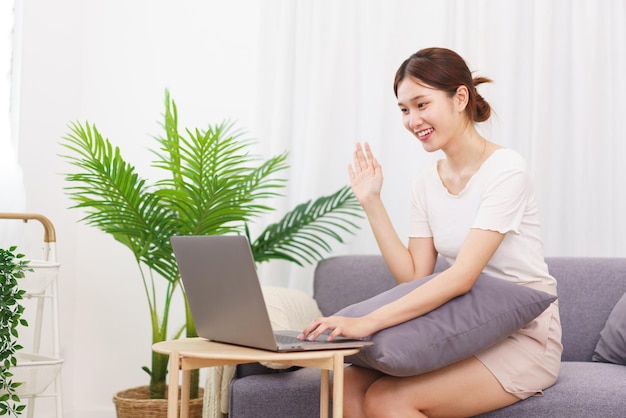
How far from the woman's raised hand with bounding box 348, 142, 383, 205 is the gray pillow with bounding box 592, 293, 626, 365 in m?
0.89

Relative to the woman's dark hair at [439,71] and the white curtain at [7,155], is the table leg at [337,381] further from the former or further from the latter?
the white curtain at [7,155]

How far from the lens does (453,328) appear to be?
1.71 m

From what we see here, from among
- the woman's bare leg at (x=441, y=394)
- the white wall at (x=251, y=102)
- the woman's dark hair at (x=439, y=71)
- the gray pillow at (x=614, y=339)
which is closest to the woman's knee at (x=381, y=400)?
the woman's bare leg at (x=441, y=394)

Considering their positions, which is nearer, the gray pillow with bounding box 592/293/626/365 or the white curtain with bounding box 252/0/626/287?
the gray pillow with bounding box 592/293/626/365

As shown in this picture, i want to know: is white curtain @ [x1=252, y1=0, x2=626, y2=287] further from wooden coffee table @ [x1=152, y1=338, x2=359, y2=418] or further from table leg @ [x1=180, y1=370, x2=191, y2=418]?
wooden coffee table @ [x1=152, y1=338, x2=359, y2=418]

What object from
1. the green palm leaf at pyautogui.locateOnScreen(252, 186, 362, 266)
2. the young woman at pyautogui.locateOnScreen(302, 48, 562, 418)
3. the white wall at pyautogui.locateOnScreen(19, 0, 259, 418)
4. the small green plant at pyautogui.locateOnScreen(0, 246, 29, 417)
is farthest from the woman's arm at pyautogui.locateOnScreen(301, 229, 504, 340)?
the white wall at pyautogui.locateOnScreen(19, 0, 259, 418)

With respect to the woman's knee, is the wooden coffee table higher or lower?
higher

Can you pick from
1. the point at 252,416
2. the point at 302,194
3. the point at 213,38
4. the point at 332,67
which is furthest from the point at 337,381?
the point at 213,38

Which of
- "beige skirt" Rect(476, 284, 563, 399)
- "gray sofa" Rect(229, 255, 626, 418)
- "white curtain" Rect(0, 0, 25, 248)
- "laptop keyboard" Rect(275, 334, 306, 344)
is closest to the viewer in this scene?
"laptop keyboard" Rect(275, 334, 306, 344)

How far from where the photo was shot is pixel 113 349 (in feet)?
11.0

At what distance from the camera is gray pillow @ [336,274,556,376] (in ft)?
5.45

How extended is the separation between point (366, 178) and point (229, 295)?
75 centimetres

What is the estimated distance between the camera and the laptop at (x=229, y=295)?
1.46 m

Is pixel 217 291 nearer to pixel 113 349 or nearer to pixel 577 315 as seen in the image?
pixel 577 315
